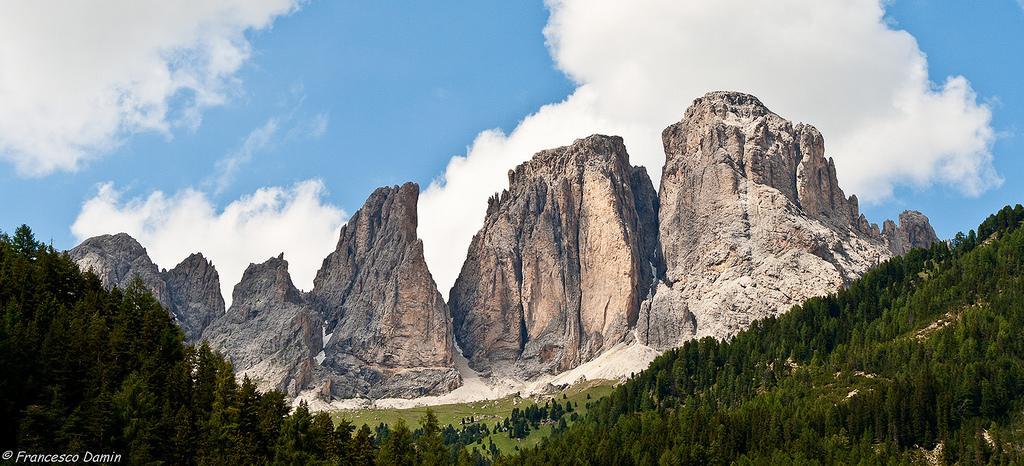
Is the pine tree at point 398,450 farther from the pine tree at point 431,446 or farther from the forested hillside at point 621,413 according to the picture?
the pine tree at point 431,446

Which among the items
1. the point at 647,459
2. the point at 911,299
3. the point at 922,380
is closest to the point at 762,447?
the point at 647,459

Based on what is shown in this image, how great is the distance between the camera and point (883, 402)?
155625mm

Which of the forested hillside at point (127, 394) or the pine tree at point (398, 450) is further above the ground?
the forested hillside at point (127, 394)

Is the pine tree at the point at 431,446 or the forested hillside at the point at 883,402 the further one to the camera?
the forested hillside at the point at 883,402

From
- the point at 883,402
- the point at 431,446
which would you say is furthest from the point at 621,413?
the point at 431,446

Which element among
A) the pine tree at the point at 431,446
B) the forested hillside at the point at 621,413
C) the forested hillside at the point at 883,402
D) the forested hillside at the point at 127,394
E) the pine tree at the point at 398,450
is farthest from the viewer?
the forested hillside at the point at 883,402

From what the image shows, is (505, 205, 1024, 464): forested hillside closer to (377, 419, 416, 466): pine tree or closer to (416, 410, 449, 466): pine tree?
(416, 410, 449, 466): pine tree

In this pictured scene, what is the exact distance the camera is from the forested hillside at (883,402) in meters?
147

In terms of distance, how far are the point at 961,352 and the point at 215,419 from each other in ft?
390

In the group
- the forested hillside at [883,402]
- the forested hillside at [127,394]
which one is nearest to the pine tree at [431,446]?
the forested hillside at [127,394]

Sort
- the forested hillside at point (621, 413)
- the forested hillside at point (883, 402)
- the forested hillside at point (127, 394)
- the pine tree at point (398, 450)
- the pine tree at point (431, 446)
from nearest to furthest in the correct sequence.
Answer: the forested hillside at point (127, 394)
the forested hillside at point (621, 413)
the pine tree at point (398, 450)
the pine tree at point (431, 446)
the forested hillside at point (883, 402)

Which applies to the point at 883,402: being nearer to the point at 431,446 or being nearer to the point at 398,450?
the point at 431,446

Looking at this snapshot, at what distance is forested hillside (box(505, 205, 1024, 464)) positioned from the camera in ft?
483

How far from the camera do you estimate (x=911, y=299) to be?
199 m
